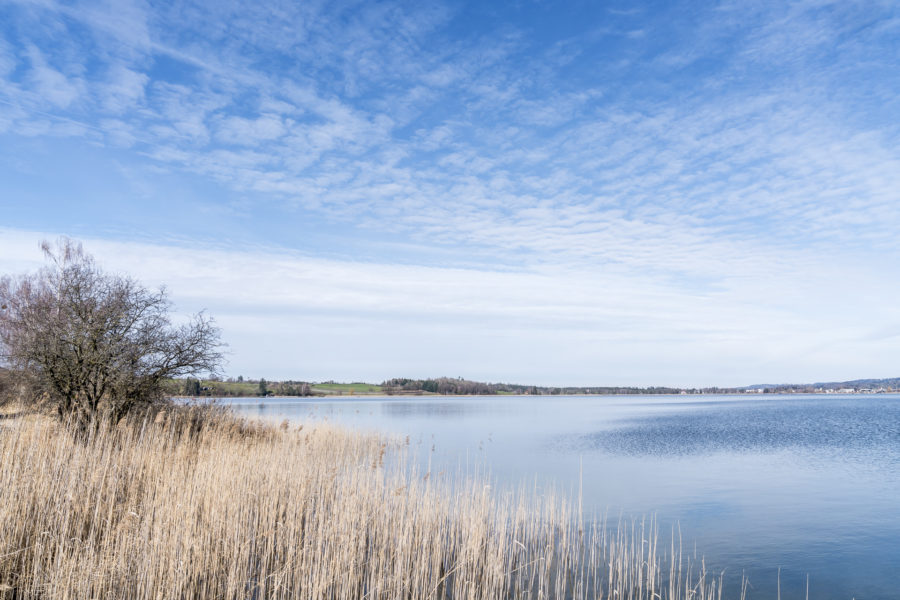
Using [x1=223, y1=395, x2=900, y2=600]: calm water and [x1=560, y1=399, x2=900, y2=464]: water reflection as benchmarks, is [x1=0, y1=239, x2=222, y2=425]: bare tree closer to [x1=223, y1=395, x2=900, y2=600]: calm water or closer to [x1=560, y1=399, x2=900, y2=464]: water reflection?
[x1=223, y1=395, x2=900, y2=600]: calm water

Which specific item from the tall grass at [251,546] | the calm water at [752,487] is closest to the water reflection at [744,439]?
the calm water at [752,487]

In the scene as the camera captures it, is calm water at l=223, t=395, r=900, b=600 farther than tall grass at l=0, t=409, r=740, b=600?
Yes

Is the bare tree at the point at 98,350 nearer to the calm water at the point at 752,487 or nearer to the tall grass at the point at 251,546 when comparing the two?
the tall grass at the point at 251,546

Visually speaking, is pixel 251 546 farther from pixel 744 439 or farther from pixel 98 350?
pixel 744 439

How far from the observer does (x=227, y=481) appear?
7.43m

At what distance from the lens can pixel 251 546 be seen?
21.0 ft

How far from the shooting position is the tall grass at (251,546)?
5.16 m

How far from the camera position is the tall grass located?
16.9ft

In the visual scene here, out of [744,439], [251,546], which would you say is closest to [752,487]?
[744,439]

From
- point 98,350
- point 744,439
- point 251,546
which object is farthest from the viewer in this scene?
A: point 744,439

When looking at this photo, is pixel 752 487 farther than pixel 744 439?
No

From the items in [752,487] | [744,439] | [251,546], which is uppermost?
[251,546]

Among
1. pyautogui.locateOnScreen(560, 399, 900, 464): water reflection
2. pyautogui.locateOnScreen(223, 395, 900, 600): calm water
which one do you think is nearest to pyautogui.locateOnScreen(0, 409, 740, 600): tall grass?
pyautogui.locateOnScreen(223, 395, 900, 600): calm water

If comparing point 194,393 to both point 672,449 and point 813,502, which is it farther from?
point 672,449
